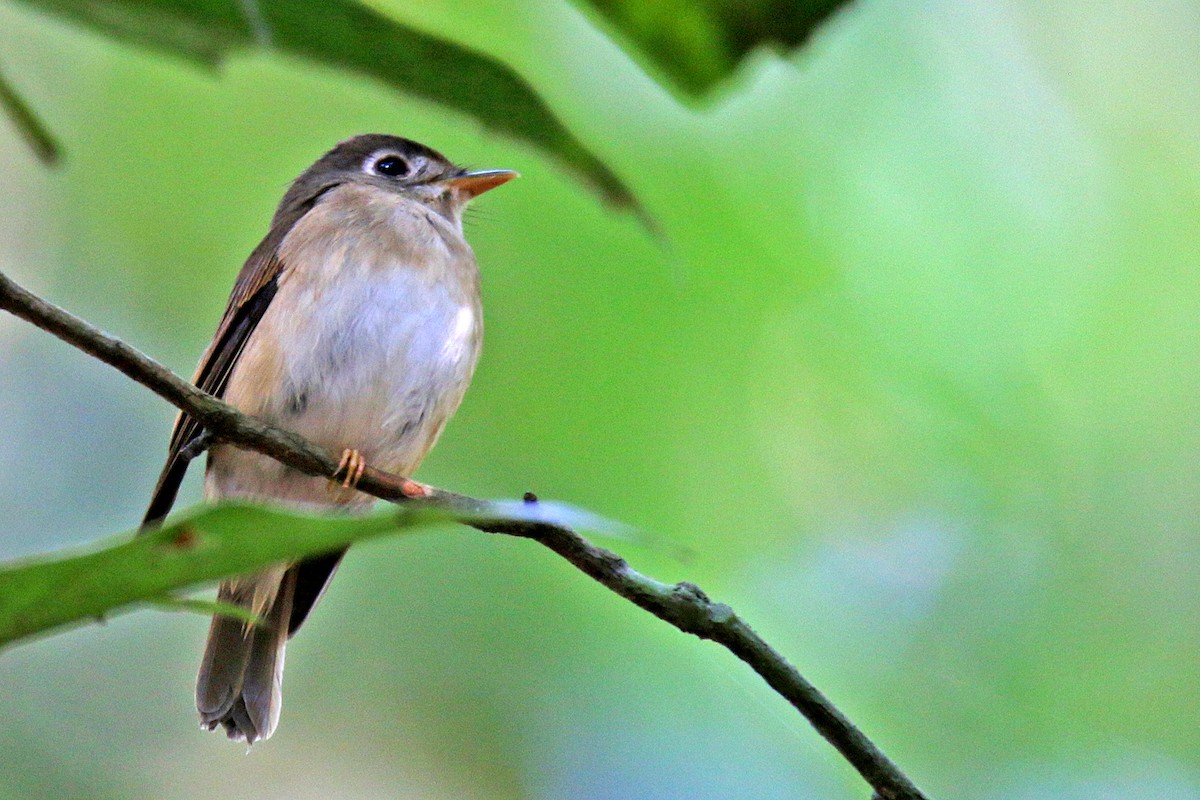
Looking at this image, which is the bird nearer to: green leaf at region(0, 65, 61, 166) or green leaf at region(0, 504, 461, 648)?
green leaf at region(0, 65, 61, 166)

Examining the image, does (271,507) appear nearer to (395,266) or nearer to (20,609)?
(20,609)

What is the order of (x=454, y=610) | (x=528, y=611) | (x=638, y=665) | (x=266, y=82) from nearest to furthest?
(x=638, y=665) → (x=528, y=611) → (x=454, y=610) → (x=266, y=82)

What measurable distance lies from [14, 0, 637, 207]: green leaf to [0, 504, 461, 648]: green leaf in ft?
2.43

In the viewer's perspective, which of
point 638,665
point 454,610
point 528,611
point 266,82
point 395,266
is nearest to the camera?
point 395,266

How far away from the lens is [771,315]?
5.85 m

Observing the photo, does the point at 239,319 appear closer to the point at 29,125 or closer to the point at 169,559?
the point at 29,125

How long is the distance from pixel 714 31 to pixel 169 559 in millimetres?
1007

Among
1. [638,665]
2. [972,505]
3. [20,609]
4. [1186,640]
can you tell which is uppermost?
[972,505]

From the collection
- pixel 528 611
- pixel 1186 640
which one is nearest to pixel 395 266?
pixel 528 611

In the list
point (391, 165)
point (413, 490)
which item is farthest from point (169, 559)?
point (391, 165)

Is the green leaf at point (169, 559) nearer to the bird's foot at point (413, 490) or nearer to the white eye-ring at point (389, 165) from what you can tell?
the bird's foot at point (413, 490)

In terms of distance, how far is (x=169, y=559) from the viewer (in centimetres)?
97

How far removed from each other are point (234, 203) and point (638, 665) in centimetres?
314

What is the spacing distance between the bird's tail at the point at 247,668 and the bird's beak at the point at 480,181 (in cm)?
153
